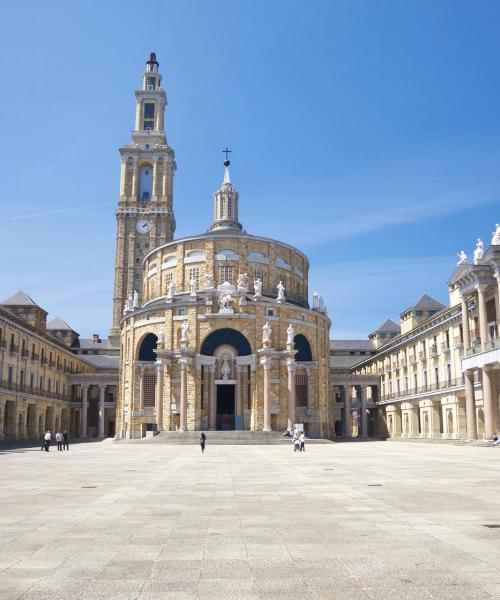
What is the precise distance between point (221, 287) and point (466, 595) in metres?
57.9

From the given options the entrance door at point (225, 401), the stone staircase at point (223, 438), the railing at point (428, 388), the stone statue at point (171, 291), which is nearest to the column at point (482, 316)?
the railing at point (428, 388)

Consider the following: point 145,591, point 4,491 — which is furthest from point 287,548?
point 4,491

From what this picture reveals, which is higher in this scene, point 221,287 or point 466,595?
point 221,287

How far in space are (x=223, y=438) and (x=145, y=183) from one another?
231 ft

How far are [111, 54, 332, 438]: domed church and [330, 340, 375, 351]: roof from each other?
3313 cm

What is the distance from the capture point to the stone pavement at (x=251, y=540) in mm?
7438

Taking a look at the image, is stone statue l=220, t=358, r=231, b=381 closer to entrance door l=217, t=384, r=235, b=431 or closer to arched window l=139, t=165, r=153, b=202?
entrance door l=217, t=384, r=235, b=431

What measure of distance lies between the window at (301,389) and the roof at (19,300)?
145ft

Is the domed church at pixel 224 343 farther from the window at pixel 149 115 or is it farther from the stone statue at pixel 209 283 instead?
the window at pixel 149 115

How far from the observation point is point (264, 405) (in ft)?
198

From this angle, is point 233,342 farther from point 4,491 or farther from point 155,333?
point 4,491

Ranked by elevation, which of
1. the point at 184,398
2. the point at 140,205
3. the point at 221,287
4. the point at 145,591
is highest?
the point at 140,205

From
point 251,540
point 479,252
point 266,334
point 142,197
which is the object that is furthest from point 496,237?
point 142,197

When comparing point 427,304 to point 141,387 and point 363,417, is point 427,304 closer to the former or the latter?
point 363,417
